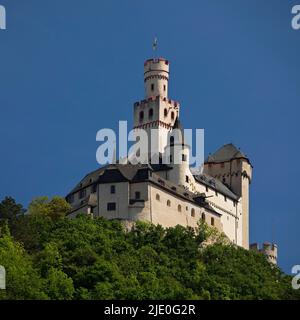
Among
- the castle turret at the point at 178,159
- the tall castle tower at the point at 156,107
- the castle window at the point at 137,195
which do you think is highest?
the tall castle tower at the point at 156,107

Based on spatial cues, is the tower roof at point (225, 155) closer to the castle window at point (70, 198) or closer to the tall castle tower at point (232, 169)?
the tall castle tower at point (232, 169)

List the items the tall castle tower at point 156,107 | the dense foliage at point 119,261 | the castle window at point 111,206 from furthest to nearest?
the tall castle tower at point 156,107 → the castle window at point 111,206 → the dense foliage at point 119,261

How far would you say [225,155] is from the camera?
94.4 metres

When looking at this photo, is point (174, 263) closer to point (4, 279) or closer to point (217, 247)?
point (217, 247)

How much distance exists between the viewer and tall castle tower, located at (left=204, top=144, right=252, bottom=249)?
3652 inches

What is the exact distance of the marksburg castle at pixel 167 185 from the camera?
7344 centimetres

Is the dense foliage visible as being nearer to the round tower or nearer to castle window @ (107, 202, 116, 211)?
castle window @ (107, 202, 116, 211)

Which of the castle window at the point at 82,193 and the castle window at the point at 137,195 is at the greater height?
the castle window at the point at 82,193

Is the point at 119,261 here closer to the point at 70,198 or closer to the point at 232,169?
the point at 70,198

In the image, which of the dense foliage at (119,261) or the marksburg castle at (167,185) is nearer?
the dense foliage at (119,261)

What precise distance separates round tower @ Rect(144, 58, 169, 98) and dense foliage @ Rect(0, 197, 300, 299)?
18.4 metres

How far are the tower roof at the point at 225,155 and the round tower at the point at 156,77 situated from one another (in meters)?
7.41

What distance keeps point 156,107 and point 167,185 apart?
1580 cm

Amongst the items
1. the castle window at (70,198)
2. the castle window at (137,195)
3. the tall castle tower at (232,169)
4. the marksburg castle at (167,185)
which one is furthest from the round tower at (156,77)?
the castle window at (137,195)
